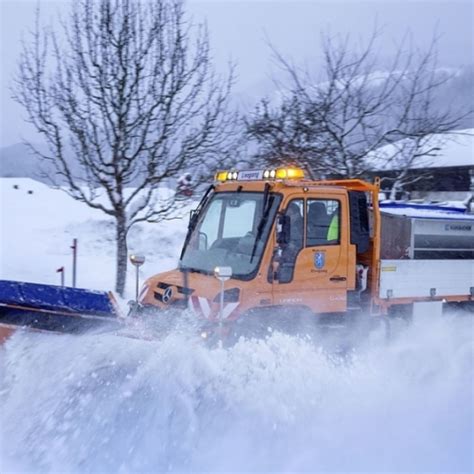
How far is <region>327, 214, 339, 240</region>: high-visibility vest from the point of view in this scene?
626 cm

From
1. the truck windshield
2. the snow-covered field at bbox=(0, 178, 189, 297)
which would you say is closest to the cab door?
the truck windshield

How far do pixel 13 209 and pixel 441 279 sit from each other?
1711 centimetres

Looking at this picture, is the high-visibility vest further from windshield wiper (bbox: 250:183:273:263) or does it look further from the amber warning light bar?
windshield wiper (bbox: 250:183:273:263)

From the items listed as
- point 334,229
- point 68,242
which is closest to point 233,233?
point 334,229

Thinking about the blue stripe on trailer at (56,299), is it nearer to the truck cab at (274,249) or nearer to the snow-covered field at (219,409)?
the snow-covered field at (219,409)

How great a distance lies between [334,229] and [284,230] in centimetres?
75

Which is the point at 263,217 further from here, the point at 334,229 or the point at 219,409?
the point at 219,409

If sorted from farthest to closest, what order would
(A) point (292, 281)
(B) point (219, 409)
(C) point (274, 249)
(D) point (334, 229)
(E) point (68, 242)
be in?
(E) point (68, 242) < (D) point (334, 229) < (A) point (292, 281) < (C) point (274, 249) < (B) point (219, 409)

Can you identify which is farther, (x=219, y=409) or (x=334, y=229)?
(x=334, y=229)

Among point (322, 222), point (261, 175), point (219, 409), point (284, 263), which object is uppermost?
point (261, 175)

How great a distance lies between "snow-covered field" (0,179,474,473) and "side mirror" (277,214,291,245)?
91 cm

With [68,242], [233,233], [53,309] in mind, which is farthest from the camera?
[68,242]

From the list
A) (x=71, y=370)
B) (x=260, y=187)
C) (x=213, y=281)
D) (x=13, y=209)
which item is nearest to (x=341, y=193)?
(x=260, y=187)

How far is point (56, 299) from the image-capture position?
5.84 meters
